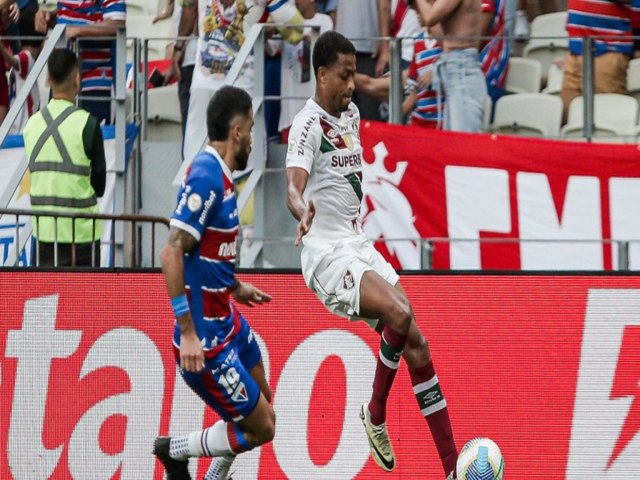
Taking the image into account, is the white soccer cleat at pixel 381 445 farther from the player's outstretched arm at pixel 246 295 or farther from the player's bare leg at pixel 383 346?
the player's outstretched arm at pixel 246 295

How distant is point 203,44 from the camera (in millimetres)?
12859

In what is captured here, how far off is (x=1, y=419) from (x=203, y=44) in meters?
3.77

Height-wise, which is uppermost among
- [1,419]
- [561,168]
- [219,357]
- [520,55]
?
[520,55]

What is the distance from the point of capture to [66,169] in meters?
11.5

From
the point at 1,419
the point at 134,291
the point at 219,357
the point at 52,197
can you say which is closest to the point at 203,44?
the point at 52,197

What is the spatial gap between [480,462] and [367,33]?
482cm

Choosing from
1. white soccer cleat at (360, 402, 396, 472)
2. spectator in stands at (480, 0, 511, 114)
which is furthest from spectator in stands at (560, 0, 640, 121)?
white soccer cleat at (360, 402, 396, 472)

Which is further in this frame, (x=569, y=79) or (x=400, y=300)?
(x=569, y=79)

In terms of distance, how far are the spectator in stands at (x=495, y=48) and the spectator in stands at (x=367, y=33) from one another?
0.79 meters

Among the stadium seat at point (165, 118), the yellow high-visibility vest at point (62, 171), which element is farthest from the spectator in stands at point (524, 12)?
the yellow high-visibility vest at point (62, 171)

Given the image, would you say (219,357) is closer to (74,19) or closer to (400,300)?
(400,300)

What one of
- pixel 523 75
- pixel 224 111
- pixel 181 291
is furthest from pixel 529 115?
pixel 181 291

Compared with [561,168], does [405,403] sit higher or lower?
lower

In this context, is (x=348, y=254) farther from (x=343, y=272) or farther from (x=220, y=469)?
(x=220, y=469)
